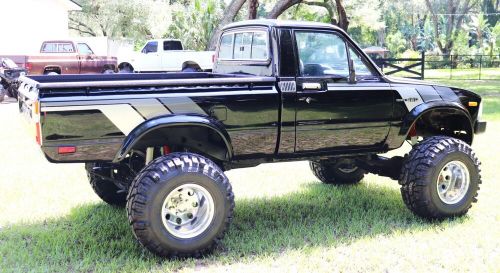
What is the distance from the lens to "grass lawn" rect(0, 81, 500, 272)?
440cm

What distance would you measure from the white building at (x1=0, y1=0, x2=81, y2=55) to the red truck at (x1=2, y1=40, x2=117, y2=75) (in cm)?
449

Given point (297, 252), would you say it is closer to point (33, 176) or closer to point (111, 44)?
point (33, 176)

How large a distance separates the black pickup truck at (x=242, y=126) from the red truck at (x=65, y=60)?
1595 cm

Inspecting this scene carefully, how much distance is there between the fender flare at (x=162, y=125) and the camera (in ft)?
14.4

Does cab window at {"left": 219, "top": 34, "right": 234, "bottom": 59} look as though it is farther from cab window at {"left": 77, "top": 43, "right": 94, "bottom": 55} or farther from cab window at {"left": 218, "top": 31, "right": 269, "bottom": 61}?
cab window at {"left": 77, "top": 43, "right": 94, "bottom": 55}

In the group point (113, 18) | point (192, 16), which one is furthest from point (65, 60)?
point (113, 18)

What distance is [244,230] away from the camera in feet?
17.2

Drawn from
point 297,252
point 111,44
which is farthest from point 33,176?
point 111,44

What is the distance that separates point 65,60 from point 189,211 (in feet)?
59.1

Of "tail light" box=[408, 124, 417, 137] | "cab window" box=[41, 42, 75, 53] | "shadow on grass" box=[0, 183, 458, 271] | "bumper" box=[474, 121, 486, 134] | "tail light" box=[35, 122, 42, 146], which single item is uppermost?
"cab window" box=[41, 42, 75, 53]

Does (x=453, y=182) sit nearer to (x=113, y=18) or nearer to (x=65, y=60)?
(x=65, y=60)

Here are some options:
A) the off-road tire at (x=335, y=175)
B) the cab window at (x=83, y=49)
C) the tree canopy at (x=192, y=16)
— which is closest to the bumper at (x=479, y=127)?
the off-road tire at (x=335, y=175)

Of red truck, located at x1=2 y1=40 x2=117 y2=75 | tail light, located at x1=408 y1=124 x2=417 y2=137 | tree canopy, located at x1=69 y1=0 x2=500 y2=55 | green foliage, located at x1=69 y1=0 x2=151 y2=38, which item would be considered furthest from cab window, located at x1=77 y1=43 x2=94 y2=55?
tail light, located at x1=408 y1=124 x2=417 y2=137

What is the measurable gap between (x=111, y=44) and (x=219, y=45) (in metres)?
26.7
